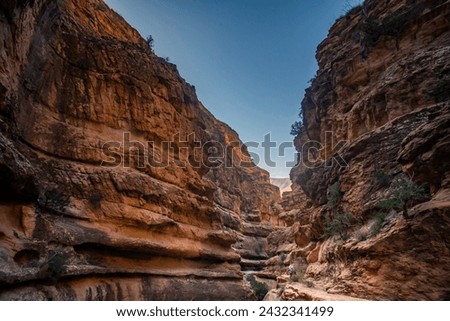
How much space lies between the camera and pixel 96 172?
39.3ft

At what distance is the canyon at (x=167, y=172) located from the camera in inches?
320

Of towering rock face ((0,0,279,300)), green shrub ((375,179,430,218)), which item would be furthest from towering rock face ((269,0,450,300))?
towering rock face ((0,0,279,300))

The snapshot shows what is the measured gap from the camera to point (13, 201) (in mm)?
7938

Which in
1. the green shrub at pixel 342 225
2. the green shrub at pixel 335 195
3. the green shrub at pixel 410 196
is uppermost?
the green shrub at pixel 335 195

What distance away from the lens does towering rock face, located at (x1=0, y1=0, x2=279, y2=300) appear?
7.75 m

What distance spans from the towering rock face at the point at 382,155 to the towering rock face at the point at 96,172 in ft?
21.3

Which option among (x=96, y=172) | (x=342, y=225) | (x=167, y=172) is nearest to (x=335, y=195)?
(x=342, y=225)

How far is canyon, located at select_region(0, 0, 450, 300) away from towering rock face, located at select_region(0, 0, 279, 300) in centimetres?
6

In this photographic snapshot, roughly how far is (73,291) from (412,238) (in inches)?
400

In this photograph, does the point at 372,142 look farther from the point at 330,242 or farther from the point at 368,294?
the point at 368,294

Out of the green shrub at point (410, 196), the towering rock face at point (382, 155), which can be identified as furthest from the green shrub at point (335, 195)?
the green shrub at point (410, 196)

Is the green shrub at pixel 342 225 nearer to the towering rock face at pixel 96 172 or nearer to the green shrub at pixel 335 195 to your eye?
the green shrub at pixel 335 195

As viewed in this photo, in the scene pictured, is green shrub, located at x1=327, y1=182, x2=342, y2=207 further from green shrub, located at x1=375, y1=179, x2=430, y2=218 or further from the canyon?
green shrub, located at x1=375, y1=179, x2=430, y2=218

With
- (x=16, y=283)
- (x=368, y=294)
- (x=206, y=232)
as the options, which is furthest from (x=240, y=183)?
(x=16, y=283)
